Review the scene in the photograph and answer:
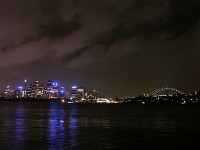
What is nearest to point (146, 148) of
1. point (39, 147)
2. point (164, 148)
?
point (164, 148)

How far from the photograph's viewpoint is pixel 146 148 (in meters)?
35.3

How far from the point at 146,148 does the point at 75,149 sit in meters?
6.35

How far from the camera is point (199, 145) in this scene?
37250mm

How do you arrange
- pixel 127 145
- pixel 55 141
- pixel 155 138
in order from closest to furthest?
pixel 127 145 < pixel 55 141 < pixel 155 138

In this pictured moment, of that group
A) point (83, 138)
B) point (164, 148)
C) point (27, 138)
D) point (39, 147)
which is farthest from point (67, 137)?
point (164, 148)

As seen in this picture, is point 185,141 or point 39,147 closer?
point 39,147

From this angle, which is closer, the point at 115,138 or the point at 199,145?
the point at 199,145

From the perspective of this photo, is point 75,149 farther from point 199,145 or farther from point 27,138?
point 199,145

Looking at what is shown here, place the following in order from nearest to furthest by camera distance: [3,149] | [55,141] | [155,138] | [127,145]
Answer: [3,149] → [127,145] → [55,141] → [155,138]

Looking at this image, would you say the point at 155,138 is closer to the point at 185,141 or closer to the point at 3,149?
the point at 185,141

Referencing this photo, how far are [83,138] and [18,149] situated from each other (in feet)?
34.8

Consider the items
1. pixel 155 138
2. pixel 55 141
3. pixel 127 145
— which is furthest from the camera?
pixel 155 138

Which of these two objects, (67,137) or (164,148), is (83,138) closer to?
(67,137)

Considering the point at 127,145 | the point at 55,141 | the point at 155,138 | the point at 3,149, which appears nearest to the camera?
the point at 3,149
